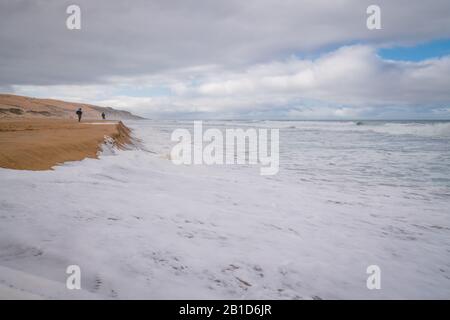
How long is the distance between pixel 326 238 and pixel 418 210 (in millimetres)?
2697

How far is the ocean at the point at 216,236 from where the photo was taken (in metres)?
2.68

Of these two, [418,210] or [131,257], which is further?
[418,210]

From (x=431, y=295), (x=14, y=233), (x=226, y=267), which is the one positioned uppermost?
(x=14, y=233)

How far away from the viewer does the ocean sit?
8.80 ft

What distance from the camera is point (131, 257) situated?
290 centimetres

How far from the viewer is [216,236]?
3713mm

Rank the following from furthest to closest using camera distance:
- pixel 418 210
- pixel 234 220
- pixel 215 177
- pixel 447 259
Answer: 1. pixel 215 177
2. pixel 418 210
3. pixel 234 220
4. pixel 447 259
